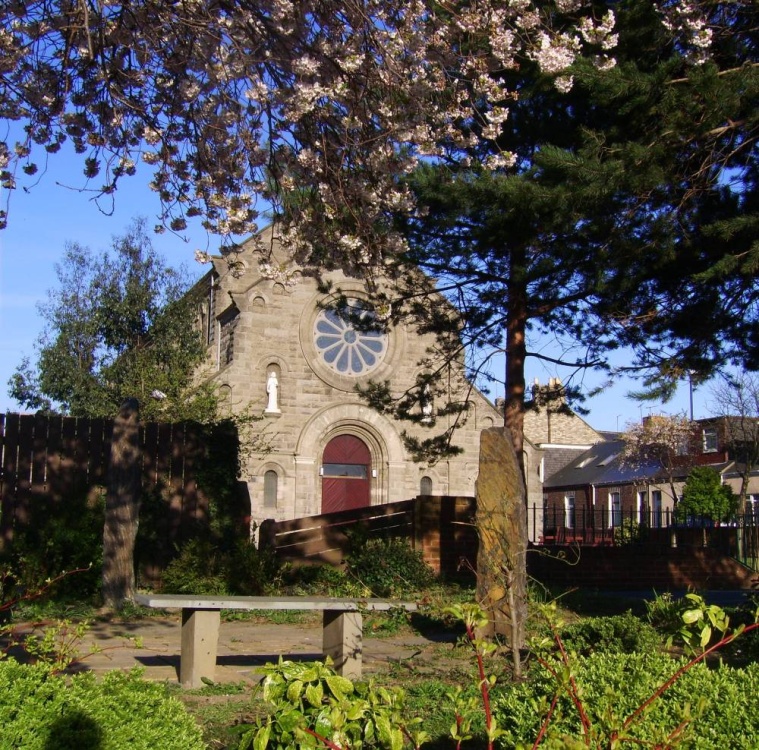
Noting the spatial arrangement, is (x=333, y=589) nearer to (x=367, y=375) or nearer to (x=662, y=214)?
(x=662, y=214)

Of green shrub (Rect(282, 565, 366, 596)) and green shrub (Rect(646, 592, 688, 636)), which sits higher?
green shrub (Rect(646, 592, 688, 636))

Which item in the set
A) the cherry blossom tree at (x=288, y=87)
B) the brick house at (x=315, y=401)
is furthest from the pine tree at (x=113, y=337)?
the cherry blossom tree at (x=288, y=87)

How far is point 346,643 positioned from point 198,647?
114 centimetres

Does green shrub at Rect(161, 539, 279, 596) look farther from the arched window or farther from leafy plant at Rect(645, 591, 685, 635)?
the arched window

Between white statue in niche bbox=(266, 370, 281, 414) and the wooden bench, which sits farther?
white statue in niche bbox=(266, 370, 281, 414)

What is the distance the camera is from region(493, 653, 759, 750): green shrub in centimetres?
345

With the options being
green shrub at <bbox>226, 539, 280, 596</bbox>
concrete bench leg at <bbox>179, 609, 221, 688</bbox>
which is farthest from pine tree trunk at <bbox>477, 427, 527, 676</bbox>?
green shrub at <bbox>226, 539, 280, 596</bbox>

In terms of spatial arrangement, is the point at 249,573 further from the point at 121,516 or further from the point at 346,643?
the point at 346,643

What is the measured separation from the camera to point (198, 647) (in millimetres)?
6949

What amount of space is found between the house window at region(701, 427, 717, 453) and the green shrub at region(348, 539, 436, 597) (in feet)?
101

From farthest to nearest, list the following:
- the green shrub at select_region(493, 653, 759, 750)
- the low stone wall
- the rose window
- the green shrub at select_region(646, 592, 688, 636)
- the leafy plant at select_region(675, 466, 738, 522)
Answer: the leafy plant at select_region(675, 466, 738, 522) → the rose window → the low stone wall → the green shrub at select_region(646, 592, 688, 636) → the green shrub at select_region(493, 653, 759, 750)

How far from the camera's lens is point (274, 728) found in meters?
3.29

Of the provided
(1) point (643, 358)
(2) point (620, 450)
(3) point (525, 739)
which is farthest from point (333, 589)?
(2) point (620, 450)

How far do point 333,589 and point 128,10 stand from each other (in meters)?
9.15
